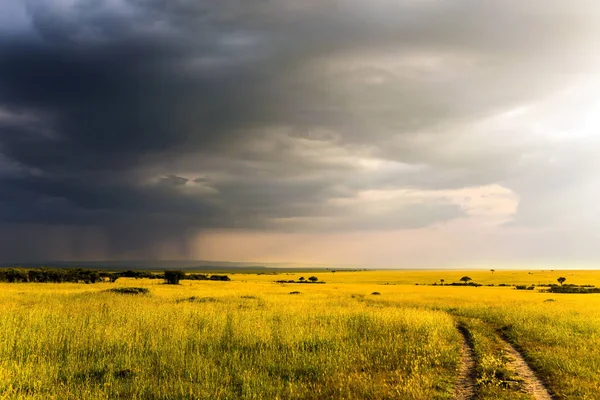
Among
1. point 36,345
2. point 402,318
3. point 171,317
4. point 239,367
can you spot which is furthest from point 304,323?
point 36,345

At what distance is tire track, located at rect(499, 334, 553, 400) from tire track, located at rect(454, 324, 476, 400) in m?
1.45

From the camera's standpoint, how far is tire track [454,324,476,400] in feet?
38.2

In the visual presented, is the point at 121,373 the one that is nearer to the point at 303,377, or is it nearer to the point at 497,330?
the point at 303,377

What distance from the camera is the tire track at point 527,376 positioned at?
11.9 m

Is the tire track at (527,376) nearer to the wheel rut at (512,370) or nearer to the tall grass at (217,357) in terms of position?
the wheel rut at (512,370)

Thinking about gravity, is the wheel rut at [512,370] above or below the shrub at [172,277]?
above

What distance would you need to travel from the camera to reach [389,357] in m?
15.9

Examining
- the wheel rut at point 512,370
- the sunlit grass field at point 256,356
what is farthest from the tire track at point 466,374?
the sunlit grass field at point 256,356

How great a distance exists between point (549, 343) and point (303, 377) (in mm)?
13506

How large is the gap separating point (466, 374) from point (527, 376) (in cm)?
205

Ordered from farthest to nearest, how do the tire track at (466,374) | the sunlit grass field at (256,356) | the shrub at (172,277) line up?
the shrub at (172,277), the sunlit grass field at (256,356), the tire track at (466,374)

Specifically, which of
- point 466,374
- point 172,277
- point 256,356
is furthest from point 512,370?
point 172,277

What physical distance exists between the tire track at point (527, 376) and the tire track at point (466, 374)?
145 centimetres

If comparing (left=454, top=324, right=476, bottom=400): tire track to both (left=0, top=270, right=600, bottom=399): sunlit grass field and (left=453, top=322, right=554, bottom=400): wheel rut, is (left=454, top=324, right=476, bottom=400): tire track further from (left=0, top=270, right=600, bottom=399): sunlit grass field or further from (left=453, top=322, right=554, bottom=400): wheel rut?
(left=0, top=270, right=600, bottom=399): sunlit grass field
